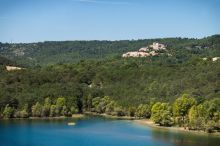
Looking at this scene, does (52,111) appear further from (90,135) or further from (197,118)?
(197,118)

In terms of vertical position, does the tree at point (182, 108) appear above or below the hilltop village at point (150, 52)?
below

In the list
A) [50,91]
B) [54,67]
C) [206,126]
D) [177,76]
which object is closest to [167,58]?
[54,67]

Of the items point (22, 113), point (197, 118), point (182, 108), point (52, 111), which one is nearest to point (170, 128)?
point (182, 108)

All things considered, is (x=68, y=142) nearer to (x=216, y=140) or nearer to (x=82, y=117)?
(x=216, y=140)

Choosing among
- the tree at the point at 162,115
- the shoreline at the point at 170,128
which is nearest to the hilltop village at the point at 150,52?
the shoreline at the point at 170,128

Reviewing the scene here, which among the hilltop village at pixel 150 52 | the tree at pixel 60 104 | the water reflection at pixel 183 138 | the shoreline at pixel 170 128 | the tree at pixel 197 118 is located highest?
the hilltop village at pixel 150 52

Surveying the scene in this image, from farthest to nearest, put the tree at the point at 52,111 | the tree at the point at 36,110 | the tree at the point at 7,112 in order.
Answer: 1. the tree at the point at 52,111
2. the tree at the point at 36,110
3. the tree at the point at 7,112

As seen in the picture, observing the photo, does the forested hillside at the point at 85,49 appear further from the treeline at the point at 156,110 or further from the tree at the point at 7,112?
the tree at the point at 7,112

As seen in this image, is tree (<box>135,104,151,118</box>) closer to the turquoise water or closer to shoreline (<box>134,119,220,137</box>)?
shoreline (<box>134,119,220,137</box>)
